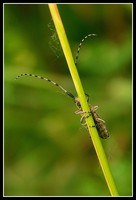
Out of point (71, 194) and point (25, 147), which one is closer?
point (71, 194)

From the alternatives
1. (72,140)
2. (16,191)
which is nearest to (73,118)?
(72,140)

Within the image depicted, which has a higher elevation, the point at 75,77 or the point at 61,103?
the point at 61,103

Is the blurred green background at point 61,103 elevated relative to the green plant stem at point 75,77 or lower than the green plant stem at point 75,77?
elevated

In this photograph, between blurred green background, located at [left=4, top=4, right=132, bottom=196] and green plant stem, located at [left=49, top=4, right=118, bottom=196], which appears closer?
green plant stem, located at [left=49, top=4, right=118, bottom=196]

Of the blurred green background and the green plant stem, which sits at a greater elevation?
the blurred green background

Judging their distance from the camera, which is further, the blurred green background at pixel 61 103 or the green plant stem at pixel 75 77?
the blurred green background at pixel 61 103

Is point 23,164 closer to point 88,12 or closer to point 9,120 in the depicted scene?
point 9,120

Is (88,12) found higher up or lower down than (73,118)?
higher up

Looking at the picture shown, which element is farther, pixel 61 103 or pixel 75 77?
pixel 61 103
